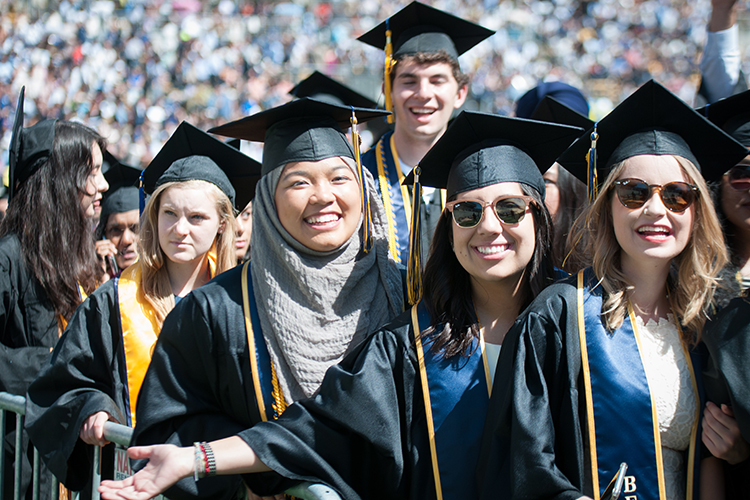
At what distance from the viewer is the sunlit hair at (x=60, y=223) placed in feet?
11.3

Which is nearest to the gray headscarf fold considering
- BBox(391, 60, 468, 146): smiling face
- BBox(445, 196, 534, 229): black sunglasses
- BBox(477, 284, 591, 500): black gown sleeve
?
BBox(445, 196, 534, 229): black sunglasses

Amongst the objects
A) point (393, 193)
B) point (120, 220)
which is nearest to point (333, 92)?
point (393, 193)

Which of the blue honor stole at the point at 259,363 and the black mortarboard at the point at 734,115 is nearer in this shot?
the blue honor stole at the point at 259,363

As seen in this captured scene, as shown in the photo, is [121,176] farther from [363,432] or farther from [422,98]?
[363,432]

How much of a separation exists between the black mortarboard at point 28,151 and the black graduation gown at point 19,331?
13.2 inches

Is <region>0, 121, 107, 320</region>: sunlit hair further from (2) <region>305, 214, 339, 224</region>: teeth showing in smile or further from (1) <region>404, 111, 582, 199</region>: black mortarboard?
(1) <region>404, 111, 582, 199</region>: black mortarboard

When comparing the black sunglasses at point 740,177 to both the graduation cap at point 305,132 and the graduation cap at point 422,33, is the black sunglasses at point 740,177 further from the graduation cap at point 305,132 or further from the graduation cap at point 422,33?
the graduation cap at point 422,33

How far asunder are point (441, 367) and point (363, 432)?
324 millimetres

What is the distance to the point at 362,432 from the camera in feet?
7.23

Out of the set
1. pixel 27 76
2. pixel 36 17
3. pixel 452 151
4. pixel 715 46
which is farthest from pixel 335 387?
pixel 36 17

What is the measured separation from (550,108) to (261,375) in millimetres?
2259

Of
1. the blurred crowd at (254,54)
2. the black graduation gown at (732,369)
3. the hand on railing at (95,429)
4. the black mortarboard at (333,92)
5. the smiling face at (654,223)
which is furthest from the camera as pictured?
the blurred crowd at (254,54)

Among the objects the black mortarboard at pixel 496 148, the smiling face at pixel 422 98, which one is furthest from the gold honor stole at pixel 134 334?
the smiling face at pixel 422 98

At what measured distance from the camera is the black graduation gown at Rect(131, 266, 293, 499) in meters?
2.42
